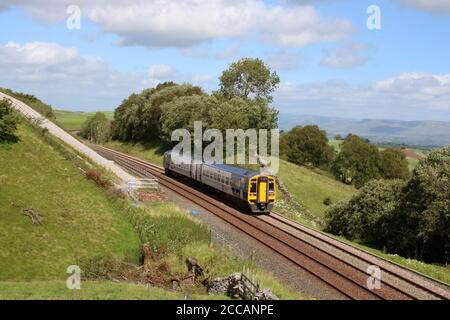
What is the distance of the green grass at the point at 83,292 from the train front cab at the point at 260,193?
16.7 meters

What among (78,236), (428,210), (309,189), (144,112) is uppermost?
(144,112)

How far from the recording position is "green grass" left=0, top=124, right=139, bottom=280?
20.1 meters

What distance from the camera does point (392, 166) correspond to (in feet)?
321

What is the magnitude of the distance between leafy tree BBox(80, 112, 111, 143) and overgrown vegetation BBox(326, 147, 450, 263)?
7573cm

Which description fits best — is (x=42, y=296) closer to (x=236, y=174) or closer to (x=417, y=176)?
(x=236, y=174)

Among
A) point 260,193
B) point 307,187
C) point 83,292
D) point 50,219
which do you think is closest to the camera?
point 83,292

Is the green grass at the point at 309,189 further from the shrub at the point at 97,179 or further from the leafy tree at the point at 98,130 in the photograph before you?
the leafy tree at the point at 98,130

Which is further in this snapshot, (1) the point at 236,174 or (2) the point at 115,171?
(2) the point at 115,171

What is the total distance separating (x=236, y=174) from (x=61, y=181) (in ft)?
40.8

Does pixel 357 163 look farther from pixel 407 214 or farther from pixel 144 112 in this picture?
pixel 407 214

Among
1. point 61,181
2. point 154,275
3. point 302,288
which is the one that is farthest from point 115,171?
point 302,288

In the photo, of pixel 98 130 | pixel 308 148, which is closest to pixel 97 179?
pixel 98 130

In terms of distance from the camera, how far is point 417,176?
32.2 metres

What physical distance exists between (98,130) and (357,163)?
59.0 m
